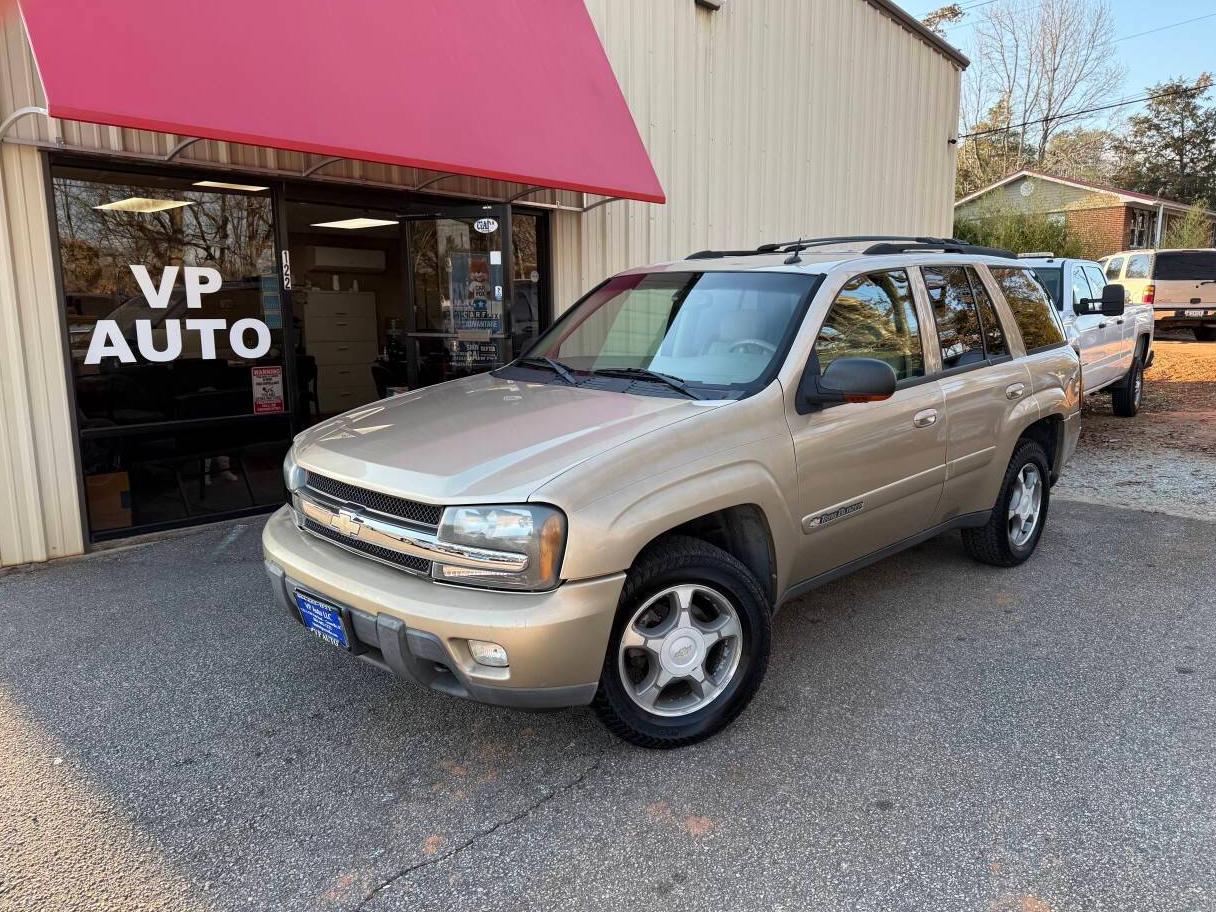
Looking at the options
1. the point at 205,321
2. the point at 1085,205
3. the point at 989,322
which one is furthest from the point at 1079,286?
the point at 1085,205

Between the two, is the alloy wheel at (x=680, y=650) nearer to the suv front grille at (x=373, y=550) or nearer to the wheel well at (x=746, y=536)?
the wheel well at (x=746, y=536)

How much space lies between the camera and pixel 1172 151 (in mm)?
50750

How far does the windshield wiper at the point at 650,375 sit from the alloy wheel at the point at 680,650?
2.69 ft

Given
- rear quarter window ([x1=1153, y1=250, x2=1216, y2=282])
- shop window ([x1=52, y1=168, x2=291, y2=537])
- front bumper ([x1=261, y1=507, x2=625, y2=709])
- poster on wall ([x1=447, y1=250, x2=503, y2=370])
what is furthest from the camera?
rear quarter window ([x1=1153, y1=250, x2=1216, y2=282])

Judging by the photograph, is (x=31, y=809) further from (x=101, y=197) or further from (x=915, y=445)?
(x=101, y=197)

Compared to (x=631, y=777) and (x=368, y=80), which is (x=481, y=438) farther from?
(x=368, y=80)

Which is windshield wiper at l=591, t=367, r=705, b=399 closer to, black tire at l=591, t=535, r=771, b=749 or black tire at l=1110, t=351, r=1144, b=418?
black tire at l=591, t=535, r=771, b=749

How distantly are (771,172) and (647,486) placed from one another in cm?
859

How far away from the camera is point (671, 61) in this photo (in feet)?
29.1

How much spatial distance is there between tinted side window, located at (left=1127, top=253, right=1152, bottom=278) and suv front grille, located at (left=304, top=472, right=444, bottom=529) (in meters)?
21.6

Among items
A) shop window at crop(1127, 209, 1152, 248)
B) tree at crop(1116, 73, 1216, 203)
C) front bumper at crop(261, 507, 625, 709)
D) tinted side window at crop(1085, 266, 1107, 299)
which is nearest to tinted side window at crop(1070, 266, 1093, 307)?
tinted side window at crop(1085, 266, 1107, 299)

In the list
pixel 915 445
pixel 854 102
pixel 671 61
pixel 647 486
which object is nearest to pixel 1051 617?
pixel 915 445

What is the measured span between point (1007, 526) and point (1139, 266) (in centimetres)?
1873

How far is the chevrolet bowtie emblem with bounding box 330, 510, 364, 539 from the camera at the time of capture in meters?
2.98
